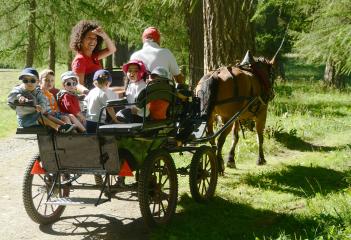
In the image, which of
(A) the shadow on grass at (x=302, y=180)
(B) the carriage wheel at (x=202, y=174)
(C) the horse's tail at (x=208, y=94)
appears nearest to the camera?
(B) the carriage wheel at (x=202, y=174)

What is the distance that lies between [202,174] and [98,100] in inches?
80.1

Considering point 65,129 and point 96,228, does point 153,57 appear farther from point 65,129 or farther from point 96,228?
point 96,228

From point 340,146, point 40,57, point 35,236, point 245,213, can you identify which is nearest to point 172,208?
point 245,213

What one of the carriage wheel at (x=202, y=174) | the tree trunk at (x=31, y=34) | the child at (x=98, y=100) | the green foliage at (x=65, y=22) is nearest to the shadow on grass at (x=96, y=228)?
the carriage wheel at (x=202, y=174)

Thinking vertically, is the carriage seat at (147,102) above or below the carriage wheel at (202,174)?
above

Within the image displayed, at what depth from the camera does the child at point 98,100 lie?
18.8ft

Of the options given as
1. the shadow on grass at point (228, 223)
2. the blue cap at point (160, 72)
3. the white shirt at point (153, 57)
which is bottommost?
the shadow on grass at point (228, 223)

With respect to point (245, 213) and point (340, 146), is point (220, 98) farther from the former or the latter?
point (340, 146)

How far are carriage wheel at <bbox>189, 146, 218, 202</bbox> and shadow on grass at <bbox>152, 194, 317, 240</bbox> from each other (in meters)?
0.15

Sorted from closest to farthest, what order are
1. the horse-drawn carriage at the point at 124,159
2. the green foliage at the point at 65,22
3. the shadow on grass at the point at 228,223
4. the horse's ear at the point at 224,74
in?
the horse-drawn carriage at the point at 124,159 → the shadow on grass at the point at 228,223 → the horse's ear at the point at 224,74 → the green foliage at the point at 65,22

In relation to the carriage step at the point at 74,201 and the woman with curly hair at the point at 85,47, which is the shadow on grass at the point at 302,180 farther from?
the carriage step at the point at 74,201

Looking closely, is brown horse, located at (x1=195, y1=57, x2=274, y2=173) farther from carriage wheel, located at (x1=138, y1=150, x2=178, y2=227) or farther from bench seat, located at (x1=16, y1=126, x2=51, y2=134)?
bench seat, located at (x1=16, y1=126, x2=51, y2=134)

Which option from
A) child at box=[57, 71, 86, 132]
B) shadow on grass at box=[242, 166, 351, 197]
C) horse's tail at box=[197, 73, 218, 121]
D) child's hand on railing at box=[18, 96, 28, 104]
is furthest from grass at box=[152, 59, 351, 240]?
child's hand on railing at box=[18, 96, 28, 104]

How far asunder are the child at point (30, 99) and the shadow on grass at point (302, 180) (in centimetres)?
369
